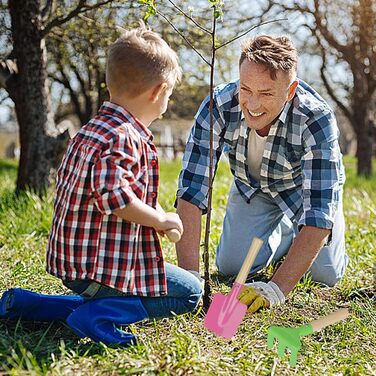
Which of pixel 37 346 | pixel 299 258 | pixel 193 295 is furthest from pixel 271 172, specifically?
pixel 37 346

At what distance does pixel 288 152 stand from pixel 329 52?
8.26m

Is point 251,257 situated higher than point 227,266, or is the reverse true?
point 251,257

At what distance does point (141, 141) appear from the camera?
199cm

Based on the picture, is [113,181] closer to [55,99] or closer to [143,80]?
[143,80]

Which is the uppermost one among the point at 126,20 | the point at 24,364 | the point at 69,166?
the point at 126,20

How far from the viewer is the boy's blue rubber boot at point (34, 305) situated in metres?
2.21

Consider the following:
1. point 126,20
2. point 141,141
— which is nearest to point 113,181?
point 141,141

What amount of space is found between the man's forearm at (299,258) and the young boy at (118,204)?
1.94ft

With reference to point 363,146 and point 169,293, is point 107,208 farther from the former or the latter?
point 363,146

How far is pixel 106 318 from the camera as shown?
2039 millimetres

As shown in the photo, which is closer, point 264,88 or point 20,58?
point 264,88

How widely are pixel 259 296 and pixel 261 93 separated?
2.67 ft

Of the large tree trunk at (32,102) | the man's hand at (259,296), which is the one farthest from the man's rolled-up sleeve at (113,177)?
the large tree trunk at (32,102)

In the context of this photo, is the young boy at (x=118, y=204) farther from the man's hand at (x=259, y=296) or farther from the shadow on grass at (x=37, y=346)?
the man's hand at (x=259, y=296)
